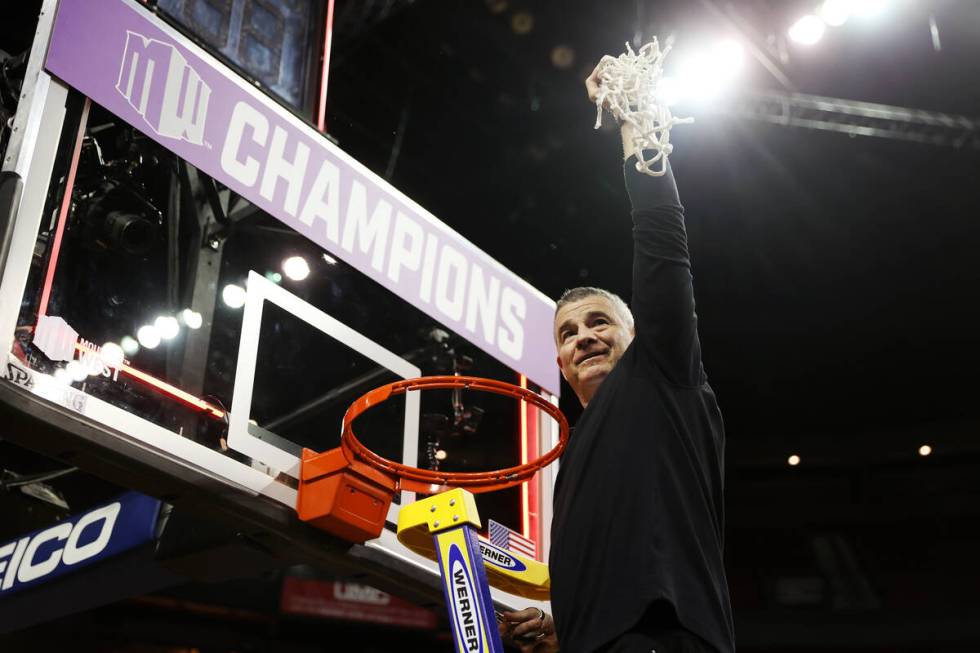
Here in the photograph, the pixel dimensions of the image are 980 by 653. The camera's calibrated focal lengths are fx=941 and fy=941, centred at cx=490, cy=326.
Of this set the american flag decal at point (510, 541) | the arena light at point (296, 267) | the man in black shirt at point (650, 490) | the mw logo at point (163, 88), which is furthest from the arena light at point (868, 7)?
the man in black shirt at point (650, 490)

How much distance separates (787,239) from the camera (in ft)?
28.3

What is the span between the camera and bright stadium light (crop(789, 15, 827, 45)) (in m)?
5.56

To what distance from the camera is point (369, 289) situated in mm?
3971

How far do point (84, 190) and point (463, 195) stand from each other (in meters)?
4.46

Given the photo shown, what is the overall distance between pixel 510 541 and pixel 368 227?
1.33 metres

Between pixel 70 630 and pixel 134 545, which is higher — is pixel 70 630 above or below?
above

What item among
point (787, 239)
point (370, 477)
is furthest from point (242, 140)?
point (787, 239)

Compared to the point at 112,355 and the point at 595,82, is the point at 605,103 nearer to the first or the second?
the point at 595,82

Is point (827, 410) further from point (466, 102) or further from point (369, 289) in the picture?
point (369, 289)

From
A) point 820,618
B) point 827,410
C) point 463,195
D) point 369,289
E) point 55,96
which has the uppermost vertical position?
point 827,410

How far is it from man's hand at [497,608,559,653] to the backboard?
1.18 meters

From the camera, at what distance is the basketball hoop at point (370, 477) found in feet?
9.19

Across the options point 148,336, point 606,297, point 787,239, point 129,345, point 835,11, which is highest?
point 787,239

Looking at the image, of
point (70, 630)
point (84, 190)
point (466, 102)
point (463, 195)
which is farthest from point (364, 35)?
point (70, 630)
